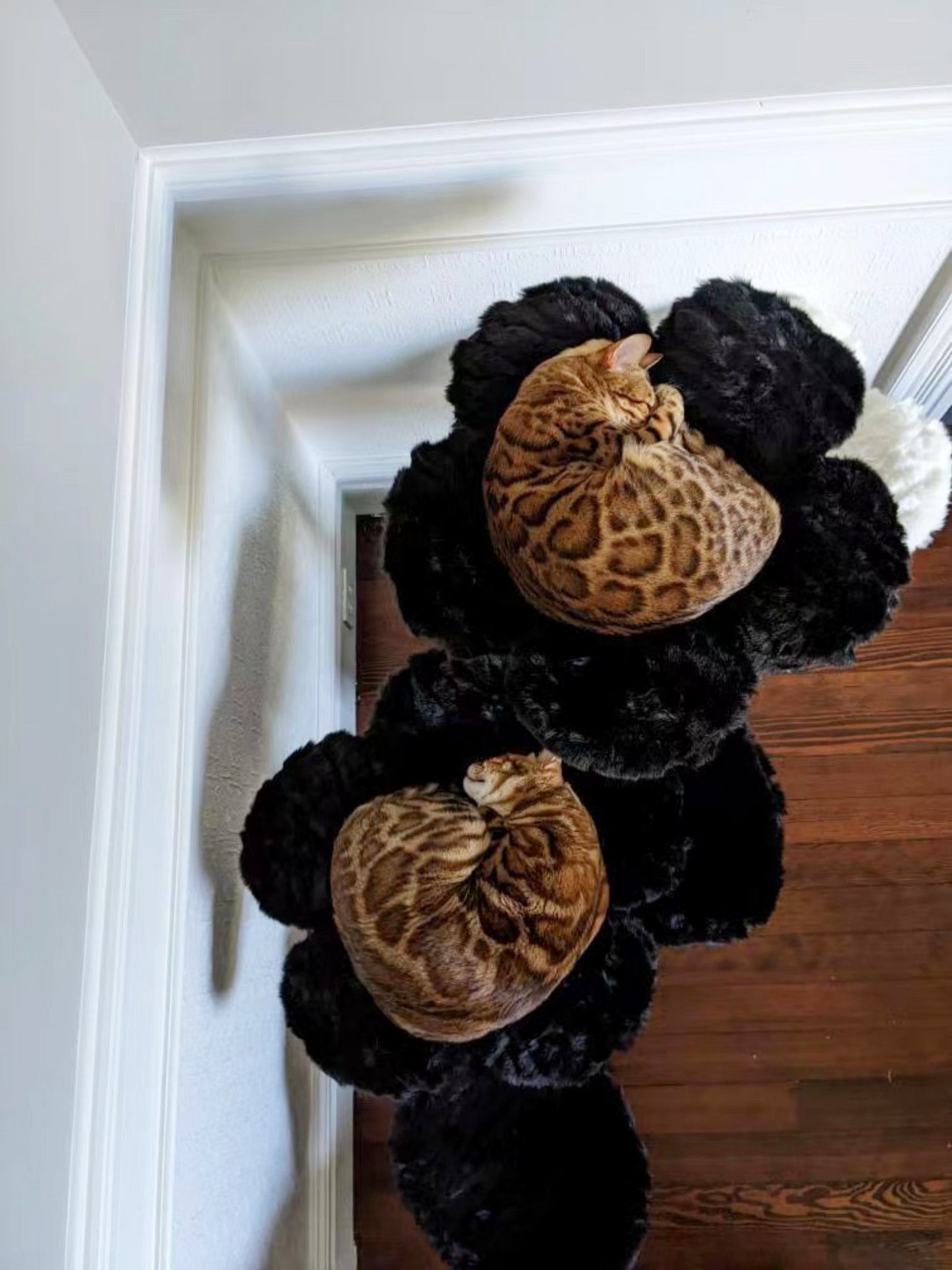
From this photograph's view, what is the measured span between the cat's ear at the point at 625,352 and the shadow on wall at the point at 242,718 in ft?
1.46

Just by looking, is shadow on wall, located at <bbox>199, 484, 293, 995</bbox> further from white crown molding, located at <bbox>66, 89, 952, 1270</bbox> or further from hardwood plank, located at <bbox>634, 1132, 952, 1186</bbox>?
hardwood plank, located at <bbox>634, 1132, 952, 1186</bbox>

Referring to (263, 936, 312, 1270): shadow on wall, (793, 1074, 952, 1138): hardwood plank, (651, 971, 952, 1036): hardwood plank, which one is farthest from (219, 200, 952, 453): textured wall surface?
(793, 1074, 952, 1138): hardwood plank

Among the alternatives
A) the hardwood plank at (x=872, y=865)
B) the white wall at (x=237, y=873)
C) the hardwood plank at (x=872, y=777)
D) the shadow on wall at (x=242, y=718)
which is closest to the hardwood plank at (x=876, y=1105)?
the hardwood plank at (x=872, y=865)

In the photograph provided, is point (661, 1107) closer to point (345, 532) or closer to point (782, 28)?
point (345, 532)

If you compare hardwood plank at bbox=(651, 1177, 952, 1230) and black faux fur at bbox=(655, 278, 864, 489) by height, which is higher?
black faux fur at bbox=(655, 278, 864, 489)

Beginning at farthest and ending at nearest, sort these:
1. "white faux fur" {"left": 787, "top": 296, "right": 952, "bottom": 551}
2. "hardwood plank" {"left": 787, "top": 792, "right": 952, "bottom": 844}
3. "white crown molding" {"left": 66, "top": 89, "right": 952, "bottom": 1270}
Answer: "hardwood plank" {"left": 787, "top": 792, "right": 952, "bottom": 844} → "white faux fur" {"left": 787, "top": 296, "right": 952, "bottom": 551} → "white crown molding" {"left": 66, "top": 89, "right": 952, "bottom": 1270}

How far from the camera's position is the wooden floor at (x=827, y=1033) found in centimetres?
115

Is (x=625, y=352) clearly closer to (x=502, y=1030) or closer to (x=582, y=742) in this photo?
(x=582, y=742)

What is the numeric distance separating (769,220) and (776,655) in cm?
41

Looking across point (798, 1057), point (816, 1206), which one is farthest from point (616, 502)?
point (816, 1206)

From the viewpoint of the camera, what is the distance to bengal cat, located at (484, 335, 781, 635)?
643mm

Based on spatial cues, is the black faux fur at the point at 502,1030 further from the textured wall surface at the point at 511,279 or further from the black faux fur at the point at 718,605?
the textured wall surface at the point at 511,279

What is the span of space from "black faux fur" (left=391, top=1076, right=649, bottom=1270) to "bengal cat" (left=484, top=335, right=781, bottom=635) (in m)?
0.50

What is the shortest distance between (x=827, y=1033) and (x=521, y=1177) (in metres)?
0.55
